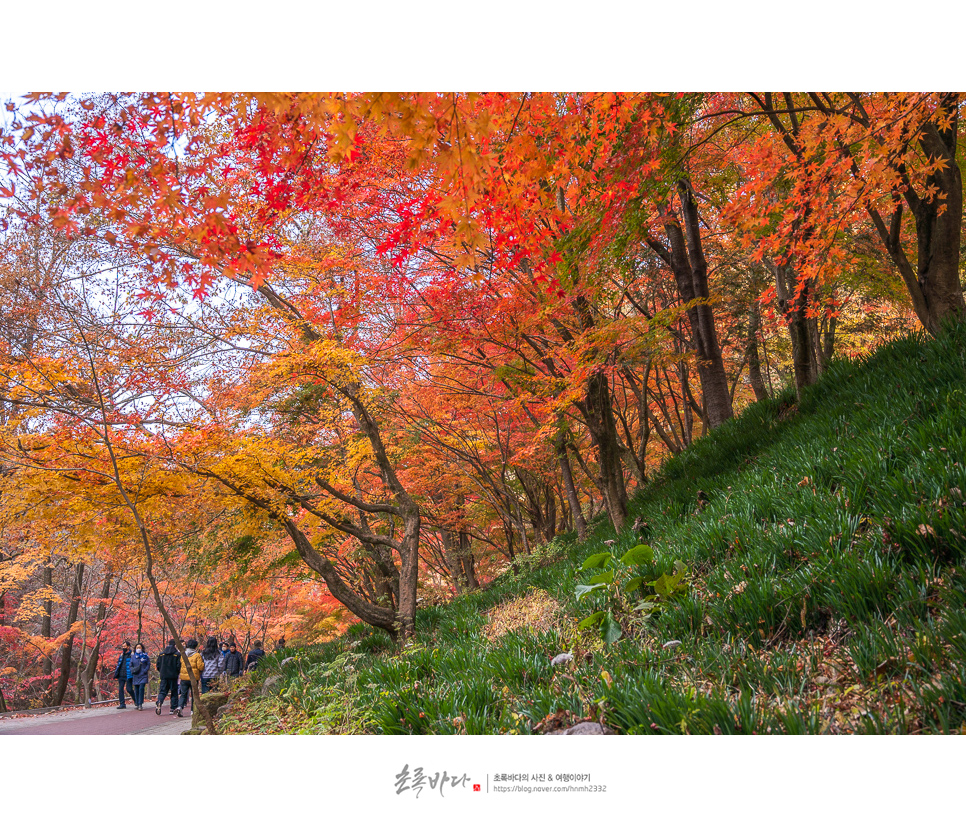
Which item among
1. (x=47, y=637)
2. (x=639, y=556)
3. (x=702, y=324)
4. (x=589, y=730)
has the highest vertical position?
(x=702, y=324)

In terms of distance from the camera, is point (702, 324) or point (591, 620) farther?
point (702, 324)

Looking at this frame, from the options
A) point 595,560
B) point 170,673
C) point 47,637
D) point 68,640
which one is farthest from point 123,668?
point 595,560

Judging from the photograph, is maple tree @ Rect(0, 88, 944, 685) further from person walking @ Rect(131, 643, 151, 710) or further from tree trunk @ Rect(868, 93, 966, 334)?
person walking @ Rect(131, 643, 151, 710)

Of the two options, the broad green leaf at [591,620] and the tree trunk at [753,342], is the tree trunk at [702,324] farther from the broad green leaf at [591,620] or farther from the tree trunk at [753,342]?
the broad green leaf at [591,620]

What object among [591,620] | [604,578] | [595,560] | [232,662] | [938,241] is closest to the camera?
[591,620]

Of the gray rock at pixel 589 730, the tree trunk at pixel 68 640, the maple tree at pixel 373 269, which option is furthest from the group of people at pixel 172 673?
the gray rock at pixel 589 730

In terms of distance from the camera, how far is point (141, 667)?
305 inches

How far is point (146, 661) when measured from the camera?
7.93 metres

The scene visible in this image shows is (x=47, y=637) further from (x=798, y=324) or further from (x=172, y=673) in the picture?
(x=798, y=324)

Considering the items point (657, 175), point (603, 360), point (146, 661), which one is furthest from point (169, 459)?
point (146, 661)

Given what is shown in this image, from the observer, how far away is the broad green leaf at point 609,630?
2357 millimetres

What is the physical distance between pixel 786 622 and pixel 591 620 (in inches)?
40.5

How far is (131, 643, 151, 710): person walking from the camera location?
720cm
